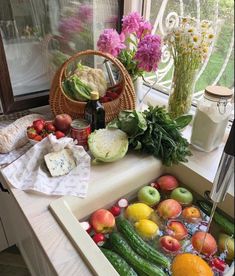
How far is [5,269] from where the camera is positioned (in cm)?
122

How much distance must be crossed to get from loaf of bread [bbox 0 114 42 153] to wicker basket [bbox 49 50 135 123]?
128mm

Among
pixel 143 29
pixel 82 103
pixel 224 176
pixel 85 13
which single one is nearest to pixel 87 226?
pixel 82 103

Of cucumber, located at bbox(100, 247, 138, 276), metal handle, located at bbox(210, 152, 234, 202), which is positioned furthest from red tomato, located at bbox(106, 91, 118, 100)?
metal handle, located at bbox(210, 152, 234, 202)

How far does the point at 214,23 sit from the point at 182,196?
0.63 metres

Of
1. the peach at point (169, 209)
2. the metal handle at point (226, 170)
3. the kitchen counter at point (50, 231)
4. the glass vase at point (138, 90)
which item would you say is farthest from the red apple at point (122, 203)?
the metal handle at point (226, 170)

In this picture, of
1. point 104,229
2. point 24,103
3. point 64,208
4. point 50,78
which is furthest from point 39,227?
point 50,78

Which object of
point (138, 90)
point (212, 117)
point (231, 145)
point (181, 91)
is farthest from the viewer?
point (138, 90)

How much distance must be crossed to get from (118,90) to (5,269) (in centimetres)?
99

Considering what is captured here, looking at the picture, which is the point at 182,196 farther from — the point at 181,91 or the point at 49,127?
the point at 49,127

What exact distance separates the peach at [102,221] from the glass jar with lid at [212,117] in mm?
412

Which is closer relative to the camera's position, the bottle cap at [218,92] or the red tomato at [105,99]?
the bottle cap at [218,92]

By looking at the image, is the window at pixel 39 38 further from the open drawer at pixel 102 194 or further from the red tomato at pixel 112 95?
the open drawer at pixel 102 194

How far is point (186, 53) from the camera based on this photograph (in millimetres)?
871

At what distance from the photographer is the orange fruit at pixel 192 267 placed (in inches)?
19.8
